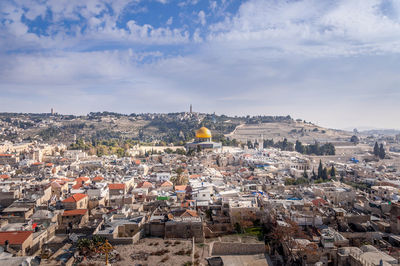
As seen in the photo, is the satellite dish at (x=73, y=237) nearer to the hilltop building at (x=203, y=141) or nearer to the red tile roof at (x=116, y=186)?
the red tile roof at (x=116, y=186)

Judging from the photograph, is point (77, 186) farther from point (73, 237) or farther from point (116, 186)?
point (73, 237)

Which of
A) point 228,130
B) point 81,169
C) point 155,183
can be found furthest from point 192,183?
point 228,130

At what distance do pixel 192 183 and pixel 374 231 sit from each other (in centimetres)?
1305

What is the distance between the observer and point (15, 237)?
43.9 feet

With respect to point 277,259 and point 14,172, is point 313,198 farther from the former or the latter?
point 14,172

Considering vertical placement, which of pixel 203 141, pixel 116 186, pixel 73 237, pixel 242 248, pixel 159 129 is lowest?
pixel 242 248

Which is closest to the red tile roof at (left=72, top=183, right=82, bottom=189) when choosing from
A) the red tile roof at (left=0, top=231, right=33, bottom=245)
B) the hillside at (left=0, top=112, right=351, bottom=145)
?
the red tile roof at (left=0, top=231, right=33, bottom=245)

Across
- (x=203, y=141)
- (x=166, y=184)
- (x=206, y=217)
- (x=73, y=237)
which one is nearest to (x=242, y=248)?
(x=206, y=217)

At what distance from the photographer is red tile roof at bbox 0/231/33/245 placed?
42.9 ft

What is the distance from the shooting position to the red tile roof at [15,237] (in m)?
13.1

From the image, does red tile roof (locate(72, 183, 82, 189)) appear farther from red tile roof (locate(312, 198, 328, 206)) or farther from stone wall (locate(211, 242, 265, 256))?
red tile roof (locate(312, 198, 328, 206))

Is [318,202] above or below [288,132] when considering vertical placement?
below

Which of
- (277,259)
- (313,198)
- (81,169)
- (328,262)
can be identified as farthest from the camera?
(81,169)

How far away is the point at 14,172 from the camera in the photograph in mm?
31016
